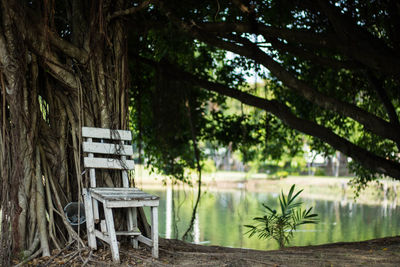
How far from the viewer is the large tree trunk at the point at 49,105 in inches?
136

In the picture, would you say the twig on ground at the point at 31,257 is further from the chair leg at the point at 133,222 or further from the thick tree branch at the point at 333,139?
the thick tree branch at the point at 333,139

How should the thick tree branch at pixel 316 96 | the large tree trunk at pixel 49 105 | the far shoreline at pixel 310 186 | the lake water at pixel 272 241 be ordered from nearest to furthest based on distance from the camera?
the large tree trunk at pixel 49 105 < the thick tree branch at pixel 316 96 < the lake water at pixel 272 241 < the far shoreline at pixel 310 186

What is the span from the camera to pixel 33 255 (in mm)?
A: 3373

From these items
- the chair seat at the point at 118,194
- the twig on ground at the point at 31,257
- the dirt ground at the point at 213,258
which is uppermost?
the chair seat at the point at 118,194

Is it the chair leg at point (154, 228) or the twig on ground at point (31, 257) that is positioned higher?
the chair leg at point (154, 228)

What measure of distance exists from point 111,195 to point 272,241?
227 inches

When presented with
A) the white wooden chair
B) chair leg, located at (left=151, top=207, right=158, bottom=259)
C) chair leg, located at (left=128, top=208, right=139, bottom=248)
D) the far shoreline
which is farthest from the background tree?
the far shoreline

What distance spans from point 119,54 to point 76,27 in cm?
49

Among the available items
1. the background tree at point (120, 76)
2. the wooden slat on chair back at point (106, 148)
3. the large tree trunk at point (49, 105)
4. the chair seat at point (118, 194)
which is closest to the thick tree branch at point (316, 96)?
the background tree at point (120, 76)

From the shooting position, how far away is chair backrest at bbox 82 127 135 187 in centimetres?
376

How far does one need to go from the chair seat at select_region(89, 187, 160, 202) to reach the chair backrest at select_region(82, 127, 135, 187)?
199mm

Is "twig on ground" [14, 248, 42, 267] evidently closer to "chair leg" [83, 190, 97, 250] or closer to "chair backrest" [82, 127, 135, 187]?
"chair leg" [83, 190, 97, 250]

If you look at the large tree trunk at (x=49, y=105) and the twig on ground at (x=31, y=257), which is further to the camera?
the large tree trunk at (x=49, y=105)

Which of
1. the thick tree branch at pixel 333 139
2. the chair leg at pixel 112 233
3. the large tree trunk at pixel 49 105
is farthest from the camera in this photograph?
the thick tree branch at pixel 333 139
